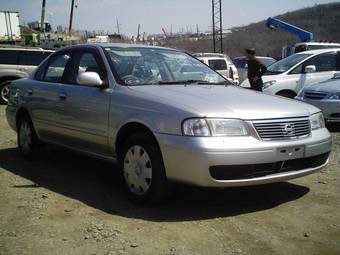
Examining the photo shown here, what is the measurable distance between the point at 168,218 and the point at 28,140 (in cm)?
313

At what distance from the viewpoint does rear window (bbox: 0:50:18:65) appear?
588 inches

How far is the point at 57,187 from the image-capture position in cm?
519

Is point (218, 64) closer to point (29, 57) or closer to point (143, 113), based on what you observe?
point (29, 57)

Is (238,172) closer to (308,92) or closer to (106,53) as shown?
(106,53)

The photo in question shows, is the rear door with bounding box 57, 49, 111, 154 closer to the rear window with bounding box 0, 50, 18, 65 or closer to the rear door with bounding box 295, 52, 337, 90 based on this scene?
the rear door with bounding box 295, 52, 337, 90

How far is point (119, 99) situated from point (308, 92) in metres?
5.51

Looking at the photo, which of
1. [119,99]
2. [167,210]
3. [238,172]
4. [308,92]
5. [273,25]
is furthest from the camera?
[273,25]

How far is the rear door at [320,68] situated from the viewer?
422 inches

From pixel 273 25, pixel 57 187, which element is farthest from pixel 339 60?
pixel 273 25

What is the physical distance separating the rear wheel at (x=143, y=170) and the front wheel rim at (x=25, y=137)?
2289 mm

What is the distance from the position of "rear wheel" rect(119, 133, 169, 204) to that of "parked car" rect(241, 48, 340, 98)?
6.40m

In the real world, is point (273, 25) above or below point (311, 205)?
above

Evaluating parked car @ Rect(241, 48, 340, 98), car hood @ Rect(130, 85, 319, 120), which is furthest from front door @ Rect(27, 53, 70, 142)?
parked car @ Rect(241, 48, 340, 98)

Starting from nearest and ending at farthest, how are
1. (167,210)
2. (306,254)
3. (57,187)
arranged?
(306,254) → (167,210) → (57,187)
